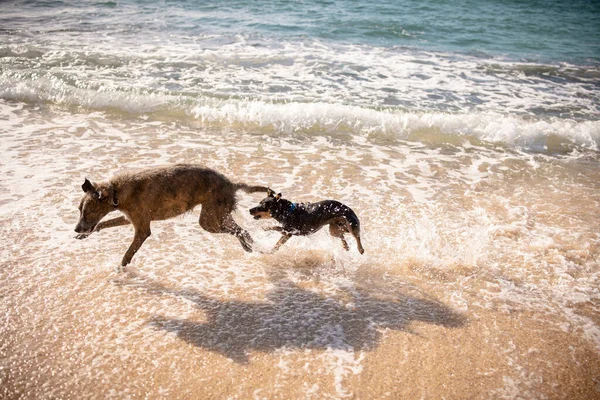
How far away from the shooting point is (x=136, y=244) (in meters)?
5.39

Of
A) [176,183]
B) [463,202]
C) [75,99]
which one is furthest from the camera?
[75,99]

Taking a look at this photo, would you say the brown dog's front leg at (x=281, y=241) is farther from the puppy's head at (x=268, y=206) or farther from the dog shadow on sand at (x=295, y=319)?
the dog shadow on sand at (x=295, y=319)

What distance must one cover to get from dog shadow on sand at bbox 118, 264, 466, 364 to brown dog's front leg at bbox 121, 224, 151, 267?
18 centimetres

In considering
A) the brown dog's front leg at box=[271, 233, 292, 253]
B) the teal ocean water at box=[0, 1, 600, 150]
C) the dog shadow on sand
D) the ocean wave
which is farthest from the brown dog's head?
the teal ocean water at box=[0, 1, 600, 150]

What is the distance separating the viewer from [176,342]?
436cm

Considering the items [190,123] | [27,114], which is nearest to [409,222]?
[190,123]

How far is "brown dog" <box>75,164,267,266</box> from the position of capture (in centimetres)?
522

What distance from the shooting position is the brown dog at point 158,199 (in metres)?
5.22

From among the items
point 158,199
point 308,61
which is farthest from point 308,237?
point 308,61

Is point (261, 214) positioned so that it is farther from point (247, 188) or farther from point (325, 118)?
point (325, 118)

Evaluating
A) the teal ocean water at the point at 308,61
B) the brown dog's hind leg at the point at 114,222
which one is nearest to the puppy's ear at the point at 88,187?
the brown dog's hind leg at the point at 114,222

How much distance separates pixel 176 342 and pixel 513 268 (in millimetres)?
4278

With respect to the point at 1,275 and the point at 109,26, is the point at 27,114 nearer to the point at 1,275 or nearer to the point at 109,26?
the point at 1,275

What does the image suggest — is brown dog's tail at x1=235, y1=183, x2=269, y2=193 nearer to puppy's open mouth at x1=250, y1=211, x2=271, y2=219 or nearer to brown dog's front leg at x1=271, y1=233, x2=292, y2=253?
puppy's open mouth at x1=250, y1=211, x2=271, y2=219
